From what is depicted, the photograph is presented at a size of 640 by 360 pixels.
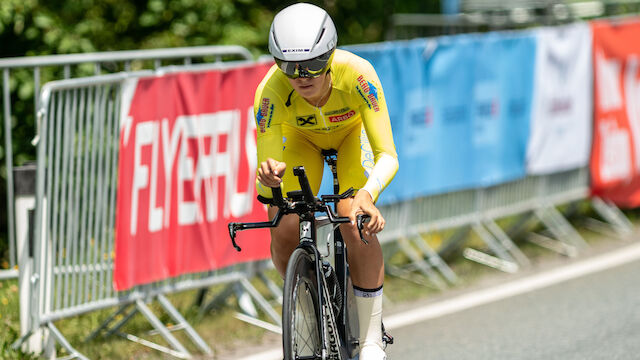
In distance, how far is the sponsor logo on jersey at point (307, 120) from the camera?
5.22 meters

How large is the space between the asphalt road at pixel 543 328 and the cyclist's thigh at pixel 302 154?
1.98 meters

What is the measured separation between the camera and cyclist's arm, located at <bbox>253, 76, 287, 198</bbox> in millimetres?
5016

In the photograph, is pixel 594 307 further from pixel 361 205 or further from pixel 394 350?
pixel 361 205

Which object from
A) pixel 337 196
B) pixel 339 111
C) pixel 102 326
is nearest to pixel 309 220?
pixel 337 196

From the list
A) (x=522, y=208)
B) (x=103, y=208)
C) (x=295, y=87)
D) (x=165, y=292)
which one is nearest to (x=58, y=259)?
(x=103, y=208)

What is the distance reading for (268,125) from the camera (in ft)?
16.6

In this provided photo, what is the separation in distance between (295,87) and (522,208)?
242 inches

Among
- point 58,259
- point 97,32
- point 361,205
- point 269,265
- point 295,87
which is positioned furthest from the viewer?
point 97,32

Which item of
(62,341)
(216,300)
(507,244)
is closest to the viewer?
(62,341)

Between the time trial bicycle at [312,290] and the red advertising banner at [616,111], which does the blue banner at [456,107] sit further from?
the time trial bicycle at [312,290]

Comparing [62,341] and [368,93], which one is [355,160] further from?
[62,341]

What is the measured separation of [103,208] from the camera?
6.80 m

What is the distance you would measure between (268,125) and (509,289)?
178 inches

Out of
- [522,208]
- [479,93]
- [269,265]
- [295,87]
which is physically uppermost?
[295,87]
